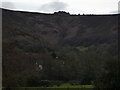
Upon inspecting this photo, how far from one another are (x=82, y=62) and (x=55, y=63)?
17.0ft

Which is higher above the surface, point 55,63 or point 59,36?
point 59,36

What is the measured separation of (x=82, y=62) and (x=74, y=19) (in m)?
56.4

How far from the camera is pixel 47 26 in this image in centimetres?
10494

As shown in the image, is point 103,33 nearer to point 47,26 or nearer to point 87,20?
point 87,20

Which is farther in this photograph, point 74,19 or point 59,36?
point 74,19

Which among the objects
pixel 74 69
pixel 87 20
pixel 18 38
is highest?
pixel 87 20

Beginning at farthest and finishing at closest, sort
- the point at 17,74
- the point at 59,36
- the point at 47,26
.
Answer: the point at 47,26 < the point at 59,36 < the point at 17,74

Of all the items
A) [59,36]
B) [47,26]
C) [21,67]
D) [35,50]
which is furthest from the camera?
[47,26]

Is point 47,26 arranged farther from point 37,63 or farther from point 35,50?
point 37,63

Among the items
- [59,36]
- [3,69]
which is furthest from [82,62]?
[59,36]

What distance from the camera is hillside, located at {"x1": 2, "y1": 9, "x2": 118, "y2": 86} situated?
49.8 m

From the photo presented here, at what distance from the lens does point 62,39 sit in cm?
9238

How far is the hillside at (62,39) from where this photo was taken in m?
49.8

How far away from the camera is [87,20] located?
10588 cm
